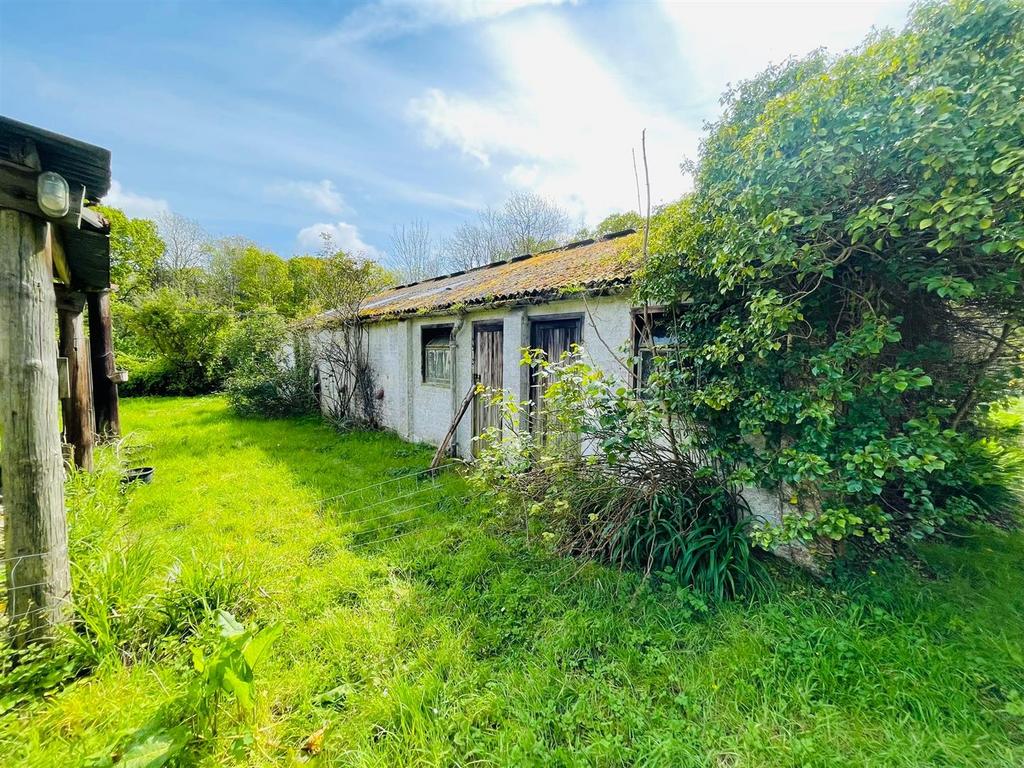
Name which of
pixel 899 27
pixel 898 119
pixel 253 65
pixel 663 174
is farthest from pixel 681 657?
pixel 253 65

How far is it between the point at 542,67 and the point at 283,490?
678 centimetres

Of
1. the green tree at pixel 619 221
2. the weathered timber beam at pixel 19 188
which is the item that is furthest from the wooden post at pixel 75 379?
the green tree at pixel 619 221

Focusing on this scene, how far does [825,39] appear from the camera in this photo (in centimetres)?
340

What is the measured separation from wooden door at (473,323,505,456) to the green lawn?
2.85 m

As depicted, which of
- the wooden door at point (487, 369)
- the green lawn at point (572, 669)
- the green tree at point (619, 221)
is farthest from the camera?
the green tree at point (619, 221)

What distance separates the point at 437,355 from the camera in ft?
27.2

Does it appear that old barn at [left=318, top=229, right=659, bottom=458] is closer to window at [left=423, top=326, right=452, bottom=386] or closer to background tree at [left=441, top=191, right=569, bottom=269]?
window at [left=423, top=326, right=452, bottom=386]

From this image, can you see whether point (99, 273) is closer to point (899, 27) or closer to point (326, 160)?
point (326, 160)

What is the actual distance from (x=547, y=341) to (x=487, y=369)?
1.37 meters

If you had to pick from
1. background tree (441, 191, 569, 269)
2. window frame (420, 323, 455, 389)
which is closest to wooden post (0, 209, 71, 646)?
window frame (420, 323, 455, 389)

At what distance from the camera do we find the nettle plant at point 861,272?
2.24 metres

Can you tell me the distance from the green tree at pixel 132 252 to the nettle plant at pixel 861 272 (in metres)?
27.0

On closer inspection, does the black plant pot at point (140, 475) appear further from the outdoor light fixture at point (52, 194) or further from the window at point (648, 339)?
the window at point (648, 339)

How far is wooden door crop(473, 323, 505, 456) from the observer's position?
21.9 ft
